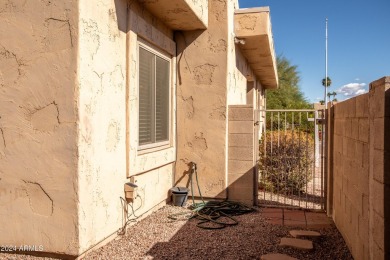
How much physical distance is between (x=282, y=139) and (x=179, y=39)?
3.20m

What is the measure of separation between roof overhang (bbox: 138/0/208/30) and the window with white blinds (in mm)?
572

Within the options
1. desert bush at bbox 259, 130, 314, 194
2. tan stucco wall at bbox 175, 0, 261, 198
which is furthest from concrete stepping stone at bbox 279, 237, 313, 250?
desert bush at bbox 259, 130, 314, 194

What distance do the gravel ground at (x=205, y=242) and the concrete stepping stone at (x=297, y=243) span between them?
0.19 ft

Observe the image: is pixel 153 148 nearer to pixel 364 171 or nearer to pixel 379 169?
pixel 364 171

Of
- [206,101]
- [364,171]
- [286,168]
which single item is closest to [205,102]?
[206,101]

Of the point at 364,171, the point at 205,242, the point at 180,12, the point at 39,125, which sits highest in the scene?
the point at 180,12

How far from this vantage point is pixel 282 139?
7.65 m

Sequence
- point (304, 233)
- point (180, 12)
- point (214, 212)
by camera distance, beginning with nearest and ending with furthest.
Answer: point (304, 233), point (180, 12), point (214, 212)

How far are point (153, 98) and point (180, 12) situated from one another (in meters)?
1.33

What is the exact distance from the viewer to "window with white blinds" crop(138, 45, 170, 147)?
4926 millimetres

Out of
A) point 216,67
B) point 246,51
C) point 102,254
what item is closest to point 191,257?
point 102,254

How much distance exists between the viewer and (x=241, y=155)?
19.9 ft

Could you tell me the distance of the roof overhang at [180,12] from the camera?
4774 mm

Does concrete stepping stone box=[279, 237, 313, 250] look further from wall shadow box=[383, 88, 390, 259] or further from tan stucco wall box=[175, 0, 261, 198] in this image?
tan stucco wall box=[175, 0, 261, 198]
